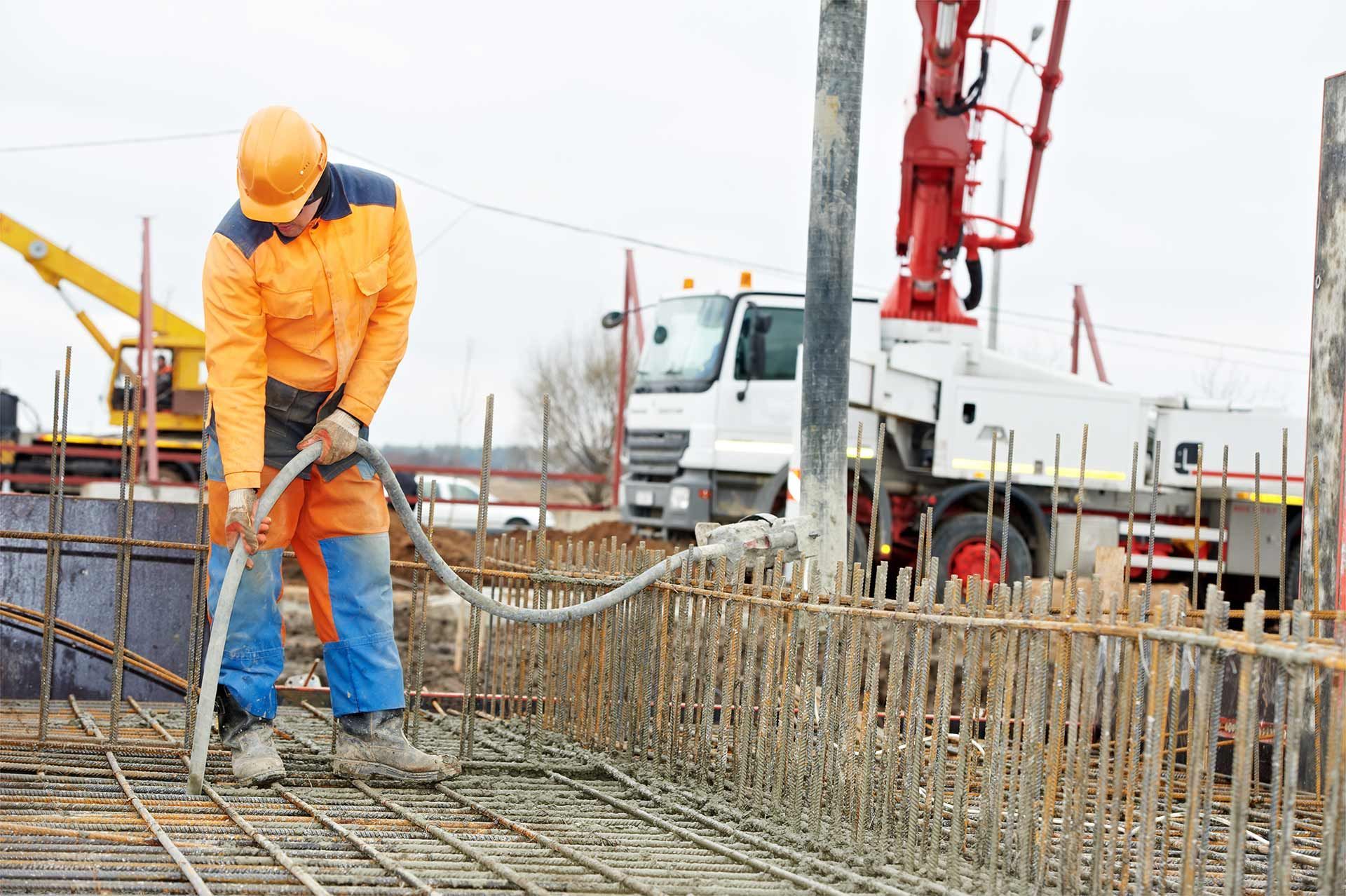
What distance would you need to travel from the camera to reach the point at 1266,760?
6.19 metres

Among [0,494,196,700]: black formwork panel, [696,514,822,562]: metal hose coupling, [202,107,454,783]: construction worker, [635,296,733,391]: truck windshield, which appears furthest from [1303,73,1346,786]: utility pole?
[635,296,733,391]: truck windshield

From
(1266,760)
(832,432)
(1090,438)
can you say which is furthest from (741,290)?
(1266,760)

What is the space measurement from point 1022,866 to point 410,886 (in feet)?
5.10

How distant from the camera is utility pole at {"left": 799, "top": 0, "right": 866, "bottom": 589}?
6262mm

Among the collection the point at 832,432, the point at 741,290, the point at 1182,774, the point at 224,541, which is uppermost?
the point at 741,290

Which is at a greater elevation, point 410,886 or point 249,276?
point 249,276

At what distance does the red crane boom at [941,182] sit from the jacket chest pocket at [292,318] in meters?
8.90

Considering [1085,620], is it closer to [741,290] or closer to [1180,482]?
[741,290]

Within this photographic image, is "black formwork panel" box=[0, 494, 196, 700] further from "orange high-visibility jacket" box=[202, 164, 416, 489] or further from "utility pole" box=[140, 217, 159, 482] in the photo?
"utility pole" box=[140, 217, 159, 482]

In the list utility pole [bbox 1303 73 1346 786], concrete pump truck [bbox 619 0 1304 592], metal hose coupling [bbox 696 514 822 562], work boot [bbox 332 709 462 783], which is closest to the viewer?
work boot [bbox 332 709 462 783]

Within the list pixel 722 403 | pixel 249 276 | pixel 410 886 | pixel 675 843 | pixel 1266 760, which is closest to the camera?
pixel 410 886

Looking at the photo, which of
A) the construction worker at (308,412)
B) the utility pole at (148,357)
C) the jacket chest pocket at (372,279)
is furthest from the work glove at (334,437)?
the utility pole at (148,357)

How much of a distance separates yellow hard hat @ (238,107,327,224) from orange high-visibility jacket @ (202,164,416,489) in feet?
0.52

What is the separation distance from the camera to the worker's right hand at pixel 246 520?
4484 millimetres
